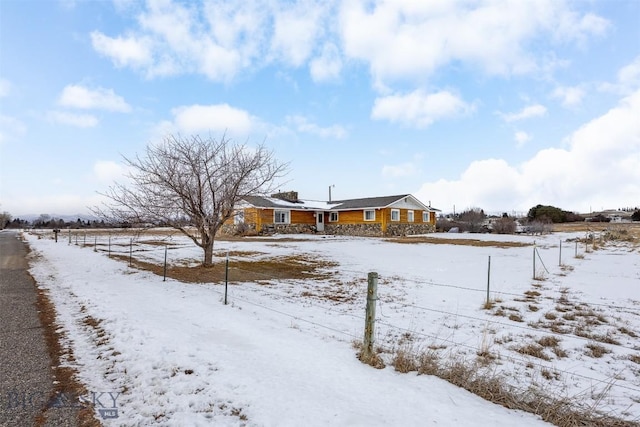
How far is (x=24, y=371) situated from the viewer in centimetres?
442

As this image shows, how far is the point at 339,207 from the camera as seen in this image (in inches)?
1538

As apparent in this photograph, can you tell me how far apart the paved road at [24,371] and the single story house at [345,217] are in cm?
2610

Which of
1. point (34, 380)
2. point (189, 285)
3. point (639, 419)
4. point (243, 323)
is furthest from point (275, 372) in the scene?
point (189, 285)

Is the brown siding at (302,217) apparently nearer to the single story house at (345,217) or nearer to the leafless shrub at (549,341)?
the single story house at (345,217)

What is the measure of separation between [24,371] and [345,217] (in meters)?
34.8

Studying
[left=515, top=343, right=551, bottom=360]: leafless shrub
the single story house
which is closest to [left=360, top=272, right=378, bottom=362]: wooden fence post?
[left=515, top=343, right=551, bottom=360]: leafless shrub

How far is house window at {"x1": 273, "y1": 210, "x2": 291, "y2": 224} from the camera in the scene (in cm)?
3584

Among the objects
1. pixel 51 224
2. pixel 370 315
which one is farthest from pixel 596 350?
pixel 51 224

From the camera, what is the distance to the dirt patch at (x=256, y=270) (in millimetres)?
12062

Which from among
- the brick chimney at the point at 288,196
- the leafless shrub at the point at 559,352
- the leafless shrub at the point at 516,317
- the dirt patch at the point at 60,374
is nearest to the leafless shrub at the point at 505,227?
the brick chimney at the point at 288,196

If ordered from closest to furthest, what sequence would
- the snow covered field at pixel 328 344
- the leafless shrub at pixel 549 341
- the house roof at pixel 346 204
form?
the snow covered field at pixel 328 344, the leafless shrub at pixel 549 341, the house roof at pixel 346 204

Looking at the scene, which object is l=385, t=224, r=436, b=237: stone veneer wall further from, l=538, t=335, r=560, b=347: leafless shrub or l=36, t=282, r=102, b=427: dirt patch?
l=36, t=282, r=102, b=427: dirt patch

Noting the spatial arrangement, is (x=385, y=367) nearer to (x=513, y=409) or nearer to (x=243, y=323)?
(x=513, y=409)

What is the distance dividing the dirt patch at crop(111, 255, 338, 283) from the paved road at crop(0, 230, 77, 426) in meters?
4.72
